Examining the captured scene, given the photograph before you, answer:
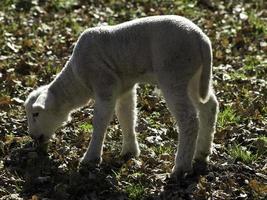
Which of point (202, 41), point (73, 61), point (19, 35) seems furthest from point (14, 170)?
point (19, 35)

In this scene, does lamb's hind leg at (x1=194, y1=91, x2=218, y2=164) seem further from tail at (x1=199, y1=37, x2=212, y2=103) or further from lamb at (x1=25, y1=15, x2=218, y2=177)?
tail at (x1=199, y1=37, x2=212, y2=103)

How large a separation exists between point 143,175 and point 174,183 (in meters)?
0.44

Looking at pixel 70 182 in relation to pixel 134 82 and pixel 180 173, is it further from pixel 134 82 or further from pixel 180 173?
pixel 134 82

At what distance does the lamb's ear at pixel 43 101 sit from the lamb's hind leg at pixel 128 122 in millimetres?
905

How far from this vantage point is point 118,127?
916cm

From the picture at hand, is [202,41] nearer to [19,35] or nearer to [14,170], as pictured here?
[14,170]

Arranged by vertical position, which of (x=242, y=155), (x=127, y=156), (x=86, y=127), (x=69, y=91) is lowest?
(x=86, y=127)

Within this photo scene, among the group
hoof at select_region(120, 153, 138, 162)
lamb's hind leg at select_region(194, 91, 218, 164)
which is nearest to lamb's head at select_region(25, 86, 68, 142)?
hoof at select_region(120, 153, 138, 162)

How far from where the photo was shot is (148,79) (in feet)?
24.9

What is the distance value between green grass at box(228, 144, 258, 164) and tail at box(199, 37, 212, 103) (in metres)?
1.09

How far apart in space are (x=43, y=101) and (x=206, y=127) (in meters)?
2.18

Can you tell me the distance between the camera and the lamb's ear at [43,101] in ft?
26.4

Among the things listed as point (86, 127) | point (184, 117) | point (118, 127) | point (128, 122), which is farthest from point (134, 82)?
point (86, 127)

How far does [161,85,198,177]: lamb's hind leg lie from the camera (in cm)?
710
